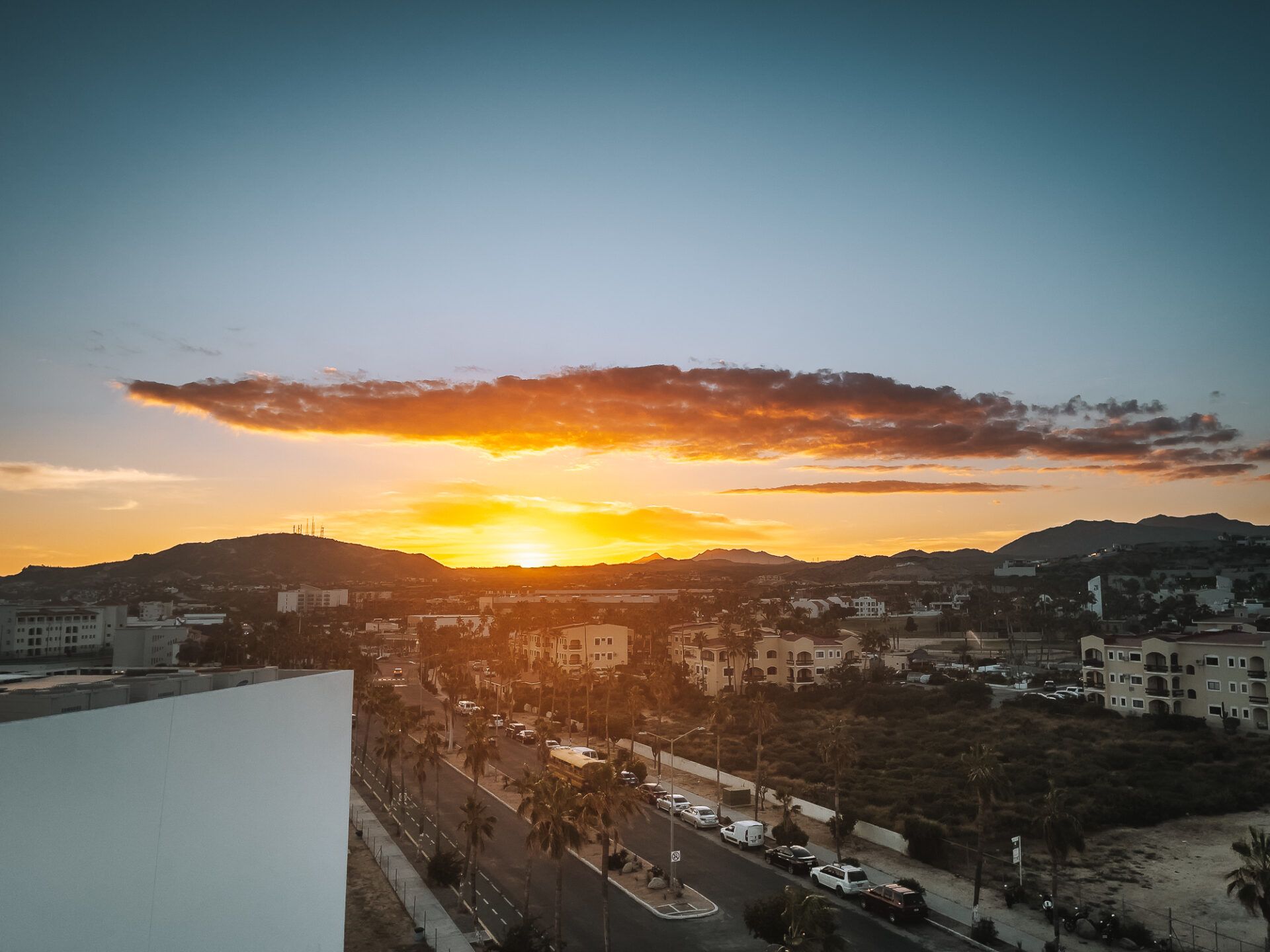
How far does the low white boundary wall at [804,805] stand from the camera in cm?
4169

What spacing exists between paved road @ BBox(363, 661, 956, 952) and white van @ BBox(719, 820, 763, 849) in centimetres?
53

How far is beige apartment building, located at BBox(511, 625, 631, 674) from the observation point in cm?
11188

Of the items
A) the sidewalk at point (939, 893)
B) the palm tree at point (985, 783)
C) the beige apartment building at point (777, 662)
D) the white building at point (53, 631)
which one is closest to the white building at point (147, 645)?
the white building at point (53, 631)

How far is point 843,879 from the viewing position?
35.5 m

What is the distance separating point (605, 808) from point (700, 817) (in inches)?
666

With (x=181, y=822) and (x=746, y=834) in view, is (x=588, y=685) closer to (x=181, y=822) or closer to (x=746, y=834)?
(x=746, y=834)

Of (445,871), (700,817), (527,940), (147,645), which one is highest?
(147,645)

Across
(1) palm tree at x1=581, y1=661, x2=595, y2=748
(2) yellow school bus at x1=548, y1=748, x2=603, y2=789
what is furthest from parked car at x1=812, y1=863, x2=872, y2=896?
(1) palm tree at x1=581, y1=661, x2=595, y2=748

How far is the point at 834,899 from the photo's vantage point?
1385 inches

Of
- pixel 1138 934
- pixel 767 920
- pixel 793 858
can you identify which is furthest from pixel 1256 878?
pixel 793 858

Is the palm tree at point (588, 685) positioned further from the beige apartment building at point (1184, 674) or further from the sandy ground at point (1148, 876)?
the beige apartment building at point (1184, 674)

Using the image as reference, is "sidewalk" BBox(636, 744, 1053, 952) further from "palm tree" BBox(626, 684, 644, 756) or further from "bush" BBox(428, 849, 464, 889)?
"bush" BBox(428, 849, 464, 889)

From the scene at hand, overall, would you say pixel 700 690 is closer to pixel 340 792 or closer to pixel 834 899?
pixel 834 899

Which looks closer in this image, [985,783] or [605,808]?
[605,808]
